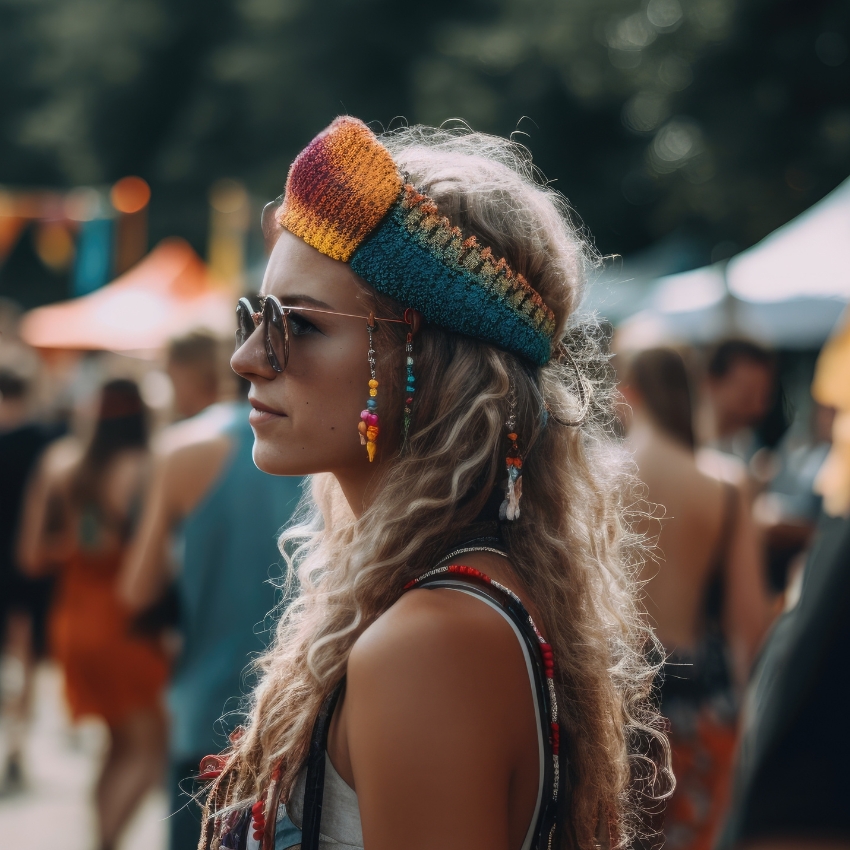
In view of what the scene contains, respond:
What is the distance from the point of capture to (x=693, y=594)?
12.1 feet

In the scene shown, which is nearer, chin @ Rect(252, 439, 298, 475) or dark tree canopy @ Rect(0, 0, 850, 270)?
chin @ Rect(252, 439, 298, 475)

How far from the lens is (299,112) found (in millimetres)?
19859

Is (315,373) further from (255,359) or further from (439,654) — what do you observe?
(439,654)

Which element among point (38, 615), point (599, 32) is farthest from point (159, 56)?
point (38, 615)

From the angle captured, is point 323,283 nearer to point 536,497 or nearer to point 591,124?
point 536,497

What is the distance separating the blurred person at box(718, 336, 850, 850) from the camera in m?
1.00

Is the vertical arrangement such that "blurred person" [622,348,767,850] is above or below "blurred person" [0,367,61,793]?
above

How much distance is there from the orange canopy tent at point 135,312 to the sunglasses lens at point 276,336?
8135mm

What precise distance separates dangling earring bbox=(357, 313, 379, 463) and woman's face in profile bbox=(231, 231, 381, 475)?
0.01 m

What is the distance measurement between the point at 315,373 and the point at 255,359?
11 cm

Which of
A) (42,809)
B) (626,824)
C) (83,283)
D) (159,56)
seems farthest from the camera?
(159,56)

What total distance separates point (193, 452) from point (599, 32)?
14.3 metres

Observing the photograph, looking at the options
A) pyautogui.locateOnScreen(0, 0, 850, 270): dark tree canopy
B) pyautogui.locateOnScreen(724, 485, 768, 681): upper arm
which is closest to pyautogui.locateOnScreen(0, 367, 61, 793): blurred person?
pyautogui.locateOnScreen(0, 0, 850, 270): dark tree canopy

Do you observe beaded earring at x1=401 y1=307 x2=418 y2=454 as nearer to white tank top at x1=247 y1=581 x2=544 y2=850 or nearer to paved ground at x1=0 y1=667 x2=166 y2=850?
white tank top at x1=247 y1=581 x2=544 y2=850
